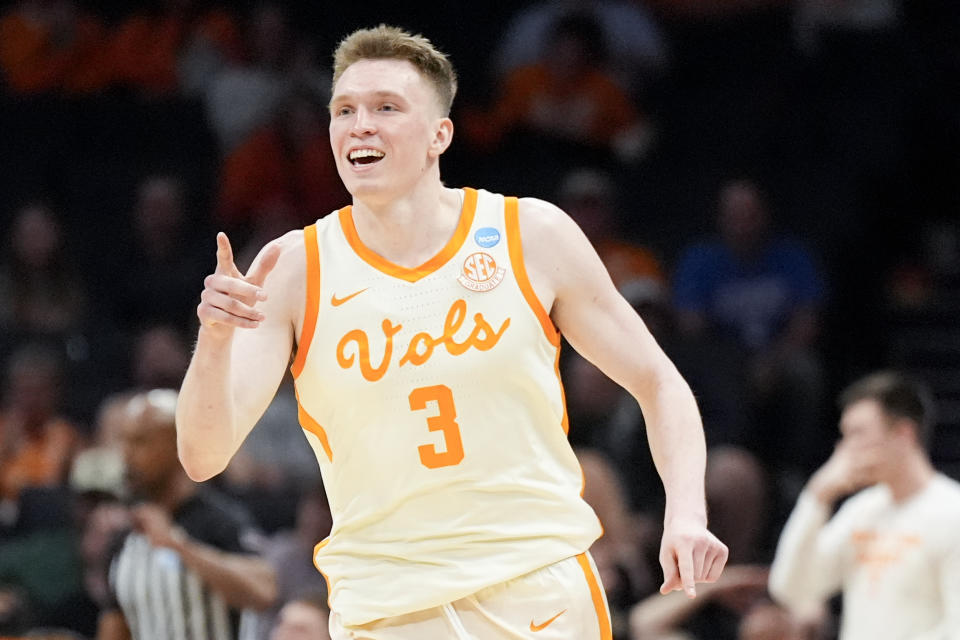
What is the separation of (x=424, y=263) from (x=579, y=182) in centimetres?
641

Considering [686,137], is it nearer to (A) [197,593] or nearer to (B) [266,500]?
(B) [266,500]

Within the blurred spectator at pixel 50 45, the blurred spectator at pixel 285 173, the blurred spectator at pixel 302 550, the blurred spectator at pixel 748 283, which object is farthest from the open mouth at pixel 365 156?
the blurred spectator at pixel 50 45

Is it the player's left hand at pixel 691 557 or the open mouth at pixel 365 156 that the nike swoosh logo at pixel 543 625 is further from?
the open mouth at pixel 365 156

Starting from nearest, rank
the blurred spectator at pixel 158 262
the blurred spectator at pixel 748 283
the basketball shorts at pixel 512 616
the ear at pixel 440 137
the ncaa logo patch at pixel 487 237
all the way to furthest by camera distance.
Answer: the basketball shorts at pixel 512 616
the ncaa logo patch at pixel 487 237
the ear at pixel 440 137
the blurred spectator at pixel 748 283
the blurred spectator at pixel 158 262

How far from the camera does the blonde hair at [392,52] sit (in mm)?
3998

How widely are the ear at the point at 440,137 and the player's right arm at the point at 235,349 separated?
15.6 inches

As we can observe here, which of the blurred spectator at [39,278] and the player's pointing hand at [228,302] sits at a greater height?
the blurred spectator at [39,278]

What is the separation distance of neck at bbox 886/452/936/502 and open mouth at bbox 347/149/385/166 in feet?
12.4

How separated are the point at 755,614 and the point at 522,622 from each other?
341cm

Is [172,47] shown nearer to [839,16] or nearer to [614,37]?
[614,37]

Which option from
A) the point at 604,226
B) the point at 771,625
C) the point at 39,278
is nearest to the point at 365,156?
the point at 771,625

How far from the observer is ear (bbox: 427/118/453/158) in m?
4.07

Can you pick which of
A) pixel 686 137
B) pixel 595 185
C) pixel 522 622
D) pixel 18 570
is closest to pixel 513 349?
pixel 522 622

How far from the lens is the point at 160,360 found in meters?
9.49
